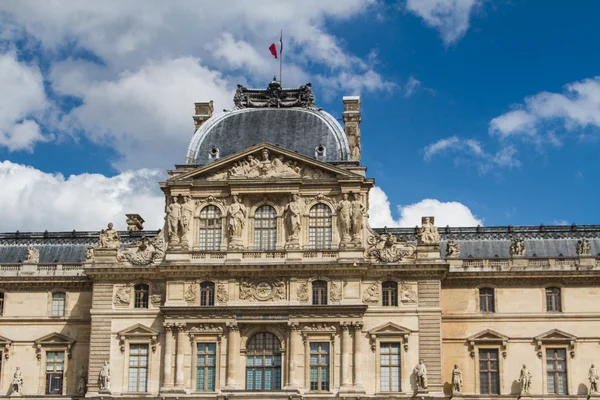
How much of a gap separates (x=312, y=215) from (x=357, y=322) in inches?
299

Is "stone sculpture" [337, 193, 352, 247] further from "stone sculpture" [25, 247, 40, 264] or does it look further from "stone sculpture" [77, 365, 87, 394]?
"stone sculpture" [25, 247, 40, 264]

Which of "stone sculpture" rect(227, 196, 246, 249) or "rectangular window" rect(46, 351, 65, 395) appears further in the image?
"rectangular window" rect(46, 351, 65, 395)

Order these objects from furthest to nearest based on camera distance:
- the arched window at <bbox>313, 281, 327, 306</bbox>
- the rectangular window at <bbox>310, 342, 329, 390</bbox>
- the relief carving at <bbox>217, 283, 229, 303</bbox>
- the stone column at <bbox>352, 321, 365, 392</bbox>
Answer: the relief carving at <bbox>217, 283, 229, 303</bbox>
the arched window at <bbox>313, 281, 327, 306</bbox>
the rectangular window at <bbox>310, 342, 329, 390</bbox>
the stone column at <bbox>352, 321, 365, 392</bbox>

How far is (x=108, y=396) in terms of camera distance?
6919 cm

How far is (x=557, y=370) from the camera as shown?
70.8 m

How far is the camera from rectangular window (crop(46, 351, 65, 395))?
73.0 m

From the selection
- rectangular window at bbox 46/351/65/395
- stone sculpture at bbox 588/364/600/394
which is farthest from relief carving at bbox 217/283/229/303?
stone sculpture at bbox 588/364/600/394

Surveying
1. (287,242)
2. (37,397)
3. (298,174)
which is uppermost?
(298,174)

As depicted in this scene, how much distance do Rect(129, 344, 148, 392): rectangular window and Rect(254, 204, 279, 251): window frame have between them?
9.71 meters

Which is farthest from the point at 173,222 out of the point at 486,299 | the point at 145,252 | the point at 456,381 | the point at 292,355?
the point at 486,299

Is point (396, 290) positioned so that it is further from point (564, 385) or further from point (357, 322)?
point (564, 385)

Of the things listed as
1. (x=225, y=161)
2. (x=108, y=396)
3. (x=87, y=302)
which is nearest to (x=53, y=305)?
(x=87, y=302)

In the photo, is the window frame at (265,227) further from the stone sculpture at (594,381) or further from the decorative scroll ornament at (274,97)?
the stone sculpture at (594,381)

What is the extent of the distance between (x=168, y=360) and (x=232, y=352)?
4.09m
